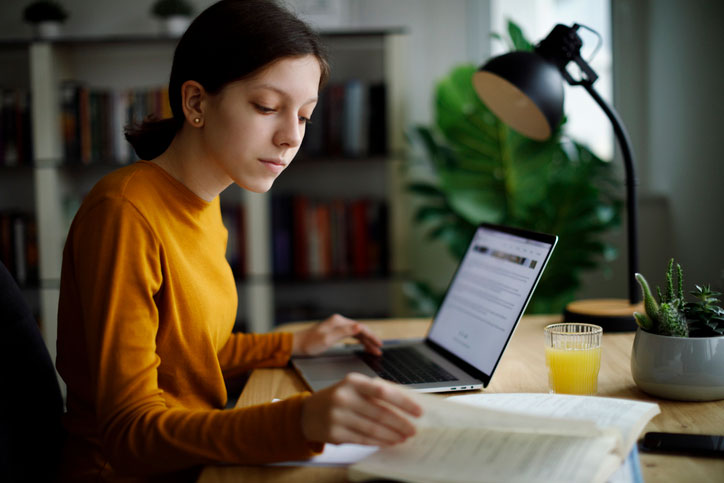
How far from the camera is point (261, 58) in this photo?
90 cm

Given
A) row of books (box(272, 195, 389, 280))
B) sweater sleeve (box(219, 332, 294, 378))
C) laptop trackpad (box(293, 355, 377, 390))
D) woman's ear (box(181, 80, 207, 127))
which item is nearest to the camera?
woman's ear (box(181, 80, 207, 127))

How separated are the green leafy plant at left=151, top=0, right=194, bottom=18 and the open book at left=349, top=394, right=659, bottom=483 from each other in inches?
97.2

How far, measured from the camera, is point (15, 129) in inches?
110

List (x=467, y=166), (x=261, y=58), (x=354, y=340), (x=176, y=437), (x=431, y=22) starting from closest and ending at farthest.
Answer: (x=176, y=437)
(x=261, y=58)
(x=354, y=340)
(x=467, y=166)
(x=431, y=22)

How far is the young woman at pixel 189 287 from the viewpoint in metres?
0.71

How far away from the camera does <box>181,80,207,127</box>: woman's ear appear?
946mm

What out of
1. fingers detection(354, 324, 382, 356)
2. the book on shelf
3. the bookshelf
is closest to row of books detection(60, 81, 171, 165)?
the bookshelf

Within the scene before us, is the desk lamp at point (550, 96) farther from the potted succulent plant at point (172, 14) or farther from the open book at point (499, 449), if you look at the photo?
the potted succulent plant at point (172, 14)

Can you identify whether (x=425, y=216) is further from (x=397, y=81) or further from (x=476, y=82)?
(x=476, y=82)

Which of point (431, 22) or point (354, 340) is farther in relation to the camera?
point (431, 22)

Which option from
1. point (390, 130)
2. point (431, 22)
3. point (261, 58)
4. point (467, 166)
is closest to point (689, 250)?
point (467, 166)

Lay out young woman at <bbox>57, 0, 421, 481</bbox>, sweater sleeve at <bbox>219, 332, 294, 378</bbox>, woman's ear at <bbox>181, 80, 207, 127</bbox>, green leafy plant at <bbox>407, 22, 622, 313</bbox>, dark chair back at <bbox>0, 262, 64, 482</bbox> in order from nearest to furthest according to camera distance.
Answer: young woman at <bbox>57, 0, 421, 481</bbox> < dark chair back at <bbox>0, 262, 64, 482</bbox> < woman's ear at <bbox>181, 80, 207, 127</bbox> < sweater sleeve at <bbox>219, 332, 294, 378</bbox> < green leafy plant at <bbox>407, 22, 622, 313</bbox>

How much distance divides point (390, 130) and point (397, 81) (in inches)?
8.0

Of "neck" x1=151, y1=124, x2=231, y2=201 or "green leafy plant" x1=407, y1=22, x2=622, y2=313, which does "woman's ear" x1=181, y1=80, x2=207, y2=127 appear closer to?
"neck" x1=151, y1=124, x2=231, y2=201
